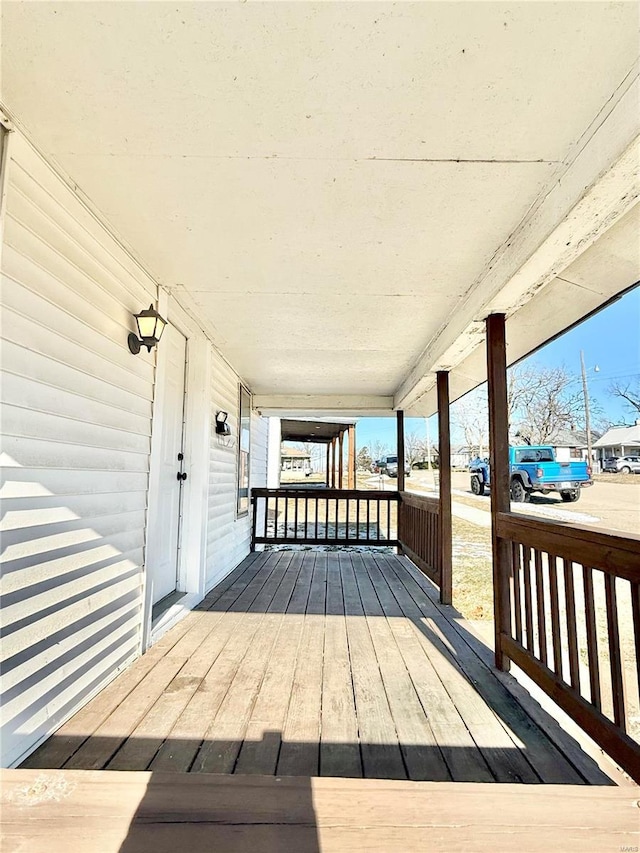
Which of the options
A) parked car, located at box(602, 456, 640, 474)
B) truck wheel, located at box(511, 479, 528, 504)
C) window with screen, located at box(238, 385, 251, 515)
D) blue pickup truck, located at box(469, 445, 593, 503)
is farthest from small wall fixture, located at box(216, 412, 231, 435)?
truck wheel, located at box(511, 479, 528, 504)

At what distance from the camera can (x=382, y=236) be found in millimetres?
2215

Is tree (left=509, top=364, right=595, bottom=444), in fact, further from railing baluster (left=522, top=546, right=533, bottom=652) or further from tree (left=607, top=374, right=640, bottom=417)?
railing baluster (left=522, top=546, right=533, bottom=652)

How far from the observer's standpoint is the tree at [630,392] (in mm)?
3370

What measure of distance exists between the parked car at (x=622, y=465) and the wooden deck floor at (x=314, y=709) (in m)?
2.07

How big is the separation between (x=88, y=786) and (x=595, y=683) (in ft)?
6.07

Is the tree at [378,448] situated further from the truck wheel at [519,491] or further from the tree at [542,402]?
the tree at [542,402]

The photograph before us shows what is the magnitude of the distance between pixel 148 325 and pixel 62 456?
0.94m

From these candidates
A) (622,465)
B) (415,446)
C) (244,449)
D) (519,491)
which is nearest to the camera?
(622,465)

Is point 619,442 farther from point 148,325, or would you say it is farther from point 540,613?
point 148,325

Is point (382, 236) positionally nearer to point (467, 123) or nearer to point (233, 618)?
point (467, 123)

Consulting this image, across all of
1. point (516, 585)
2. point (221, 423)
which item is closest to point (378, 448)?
point (221, 423)

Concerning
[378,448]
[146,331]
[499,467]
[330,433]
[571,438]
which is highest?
[378,448]

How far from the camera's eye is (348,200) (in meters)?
1.92

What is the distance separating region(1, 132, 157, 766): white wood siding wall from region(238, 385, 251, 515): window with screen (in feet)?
10.1
